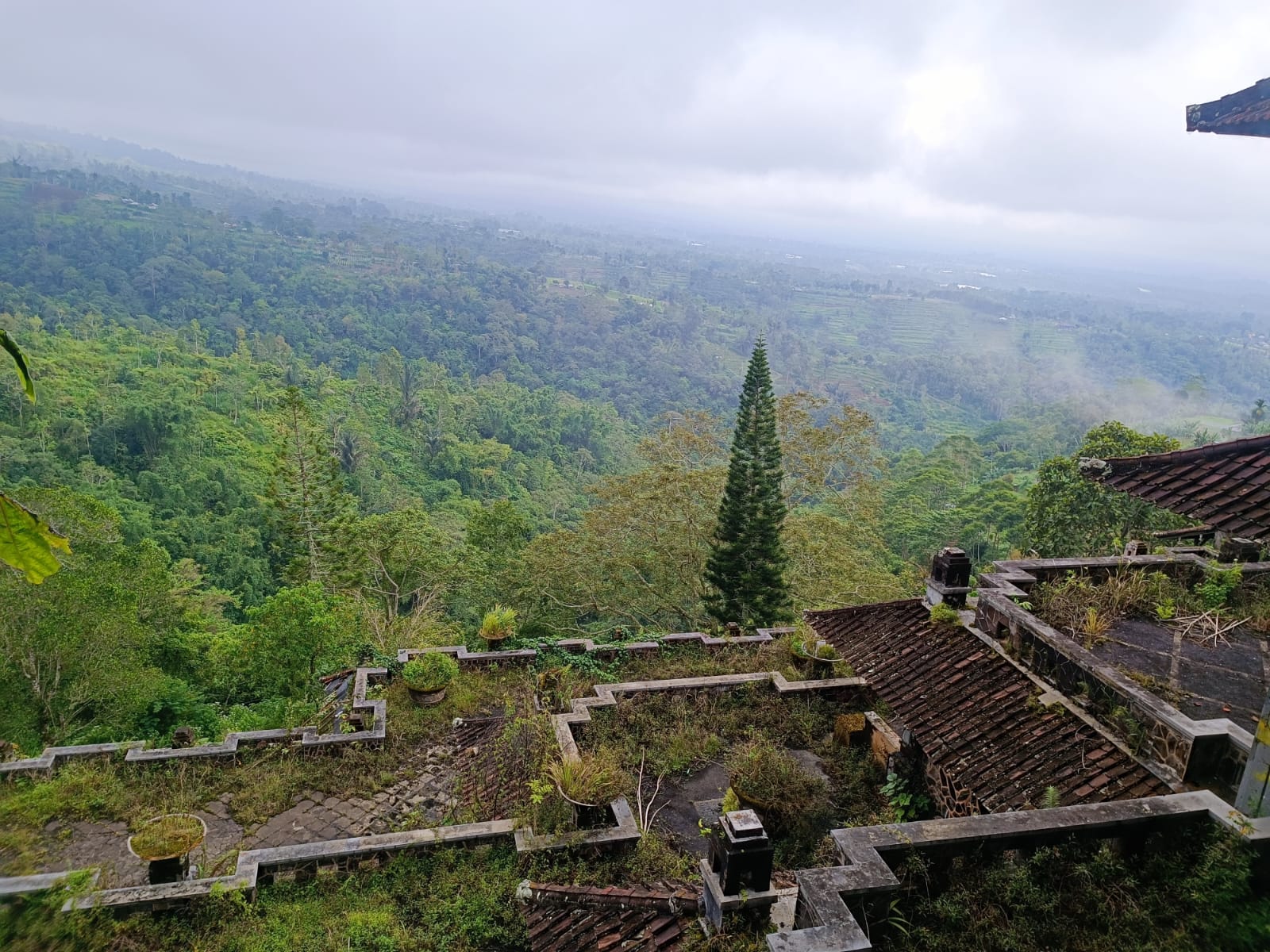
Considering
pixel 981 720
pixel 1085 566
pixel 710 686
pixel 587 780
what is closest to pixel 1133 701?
pixel 981 720

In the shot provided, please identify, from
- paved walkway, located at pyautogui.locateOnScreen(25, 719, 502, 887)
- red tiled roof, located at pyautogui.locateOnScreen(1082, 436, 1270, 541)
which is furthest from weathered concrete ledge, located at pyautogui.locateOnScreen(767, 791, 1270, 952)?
paved walkway, located at pyautogui.locateOnScreen(25, 719, 502, 887)

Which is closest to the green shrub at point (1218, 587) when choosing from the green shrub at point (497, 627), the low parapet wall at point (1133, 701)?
the low parapet wall at point (1133, 701)

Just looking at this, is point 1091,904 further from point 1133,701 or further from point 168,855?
point 168,855

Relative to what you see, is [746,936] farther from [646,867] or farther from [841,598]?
[841,598]

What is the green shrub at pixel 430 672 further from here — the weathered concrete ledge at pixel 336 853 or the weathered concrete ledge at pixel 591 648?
the weathered concrete ledge at pixel 336 853

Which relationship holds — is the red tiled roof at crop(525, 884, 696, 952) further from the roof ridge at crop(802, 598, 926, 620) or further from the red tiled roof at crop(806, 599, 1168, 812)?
the roof ridge at crop(802, 598, 926, 620)

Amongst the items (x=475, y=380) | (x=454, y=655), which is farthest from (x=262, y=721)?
(x=475, y=380)

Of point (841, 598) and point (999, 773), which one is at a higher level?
point (999, 773)
